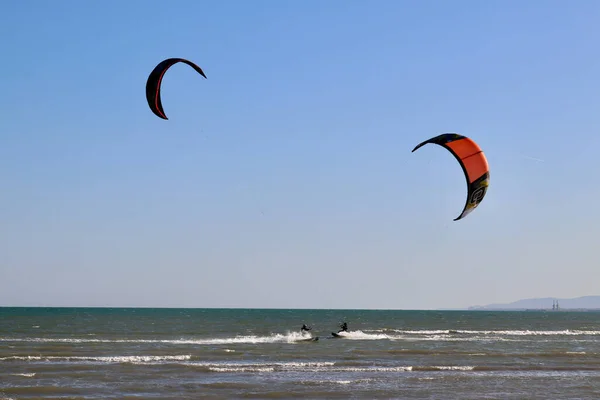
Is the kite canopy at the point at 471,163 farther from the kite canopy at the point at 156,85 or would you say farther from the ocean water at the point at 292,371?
the kite canopy at the point at 156,85

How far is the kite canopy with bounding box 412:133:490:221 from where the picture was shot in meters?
16.2

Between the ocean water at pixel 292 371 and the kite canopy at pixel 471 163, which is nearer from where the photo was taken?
the kite canopy at pixel 471 163

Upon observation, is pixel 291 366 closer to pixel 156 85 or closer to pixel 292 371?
pixel 292 371

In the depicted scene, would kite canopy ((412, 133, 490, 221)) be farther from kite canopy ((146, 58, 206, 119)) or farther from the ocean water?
kite canopy ((146, 58, 206, 119))

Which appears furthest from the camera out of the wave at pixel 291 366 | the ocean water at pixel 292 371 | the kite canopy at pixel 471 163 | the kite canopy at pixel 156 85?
the wave at pixel 291 366

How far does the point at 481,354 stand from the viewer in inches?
1224

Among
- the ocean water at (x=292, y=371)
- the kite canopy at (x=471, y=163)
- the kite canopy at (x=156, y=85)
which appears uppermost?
the kite canopy at (x=156, y=85)

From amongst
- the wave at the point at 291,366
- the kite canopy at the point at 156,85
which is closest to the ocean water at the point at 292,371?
the wave at the point at 291,366

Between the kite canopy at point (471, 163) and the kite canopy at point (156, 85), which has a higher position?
the kite canopy at point (156, 85)

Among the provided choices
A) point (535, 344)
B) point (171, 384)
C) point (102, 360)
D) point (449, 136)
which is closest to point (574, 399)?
point (449, 136)

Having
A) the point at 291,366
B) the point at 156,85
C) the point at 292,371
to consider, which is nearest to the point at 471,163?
the point at 156,85

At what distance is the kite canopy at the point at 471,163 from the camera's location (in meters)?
16.2

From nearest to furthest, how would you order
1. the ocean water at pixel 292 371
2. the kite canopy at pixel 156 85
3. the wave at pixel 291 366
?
the kite canopy at pixel 156 85
the ocean water at pixel 292 371
the wave at pixel 291 366

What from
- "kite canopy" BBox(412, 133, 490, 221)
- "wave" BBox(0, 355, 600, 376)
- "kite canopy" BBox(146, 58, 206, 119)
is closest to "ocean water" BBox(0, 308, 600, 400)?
"wave" BBox(0, 355, 600, 376)
